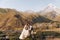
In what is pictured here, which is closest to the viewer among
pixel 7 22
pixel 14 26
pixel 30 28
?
pixel 30 28

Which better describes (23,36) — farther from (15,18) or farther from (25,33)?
(15,18)

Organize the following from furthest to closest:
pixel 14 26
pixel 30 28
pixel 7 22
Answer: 1. pixel 7 22
2. pixel 14 26
3. pixel 30 28

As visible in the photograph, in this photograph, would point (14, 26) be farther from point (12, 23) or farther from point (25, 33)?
point (25, 33)

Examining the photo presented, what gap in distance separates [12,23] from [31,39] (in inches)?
4299

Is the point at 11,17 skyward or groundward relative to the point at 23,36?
skyward

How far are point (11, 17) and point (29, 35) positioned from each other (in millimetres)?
119121

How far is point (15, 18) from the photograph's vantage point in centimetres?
12800

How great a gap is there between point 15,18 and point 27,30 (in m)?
117

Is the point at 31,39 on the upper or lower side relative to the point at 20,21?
lower

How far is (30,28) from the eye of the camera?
1116 centimetres

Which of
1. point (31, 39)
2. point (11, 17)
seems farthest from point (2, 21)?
point (31, 39)

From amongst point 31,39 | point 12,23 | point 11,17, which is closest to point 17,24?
point 12,23

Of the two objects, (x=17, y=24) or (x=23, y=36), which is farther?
(x=17, y=24)

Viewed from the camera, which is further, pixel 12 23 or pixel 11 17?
pixel 11 17
